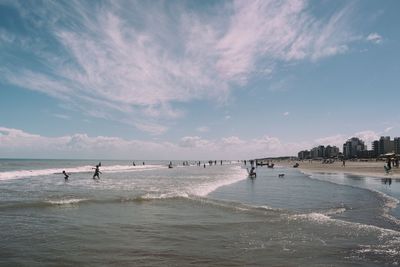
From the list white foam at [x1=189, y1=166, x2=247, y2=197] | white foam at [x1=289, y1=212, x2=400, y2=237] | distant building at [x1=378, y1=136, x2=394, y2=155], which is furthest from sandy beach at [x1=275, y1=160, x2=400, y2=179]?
distant building at [x1=378, y1=136, x2=394, y2=155]

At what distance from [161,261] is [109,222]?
19.1 ft

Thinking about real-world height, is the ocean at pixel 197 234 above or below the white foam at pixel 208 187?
below

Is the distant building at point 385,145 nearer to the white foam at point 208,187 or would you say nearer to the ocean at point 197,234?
the white foam at point 208,187

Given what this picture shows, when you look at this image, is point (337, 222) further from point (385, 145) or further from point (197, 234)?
point (385, 145)

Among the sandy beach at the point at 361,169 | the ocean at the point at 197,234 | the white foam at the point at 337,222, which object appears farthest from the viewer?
the sandy beach at the point at 361,169

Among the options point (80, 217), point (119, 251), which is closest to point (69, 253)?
point (119, 251)

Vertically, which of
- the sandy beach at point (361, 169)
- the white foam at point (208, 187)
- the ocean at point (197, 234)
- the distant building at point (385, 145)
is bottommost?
the ocean at point (197, 234)

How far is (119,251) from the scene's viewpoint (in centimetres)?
1031

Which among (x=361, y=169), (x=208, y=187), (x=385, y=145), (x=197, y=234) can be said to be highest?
(x=385, y=145)

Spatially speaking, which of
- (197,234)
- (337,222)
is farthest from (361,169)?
(197,234)

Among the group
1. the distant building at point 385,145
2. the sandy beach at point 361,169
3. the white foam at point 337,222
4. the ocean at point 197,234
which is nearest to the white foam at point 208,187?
the ocean at point 197,234

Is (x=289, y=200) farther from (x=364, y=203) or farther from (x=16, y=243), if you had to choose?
(x=16, y=243)

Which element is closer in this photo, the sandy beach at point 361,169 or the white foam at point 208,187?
the white foam at point 208,187

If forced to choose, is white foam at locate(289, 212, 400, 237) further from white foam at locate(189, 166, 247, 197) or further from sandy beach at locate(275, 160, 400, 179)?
sandy beach at locate(275, 160, 400, 179)
